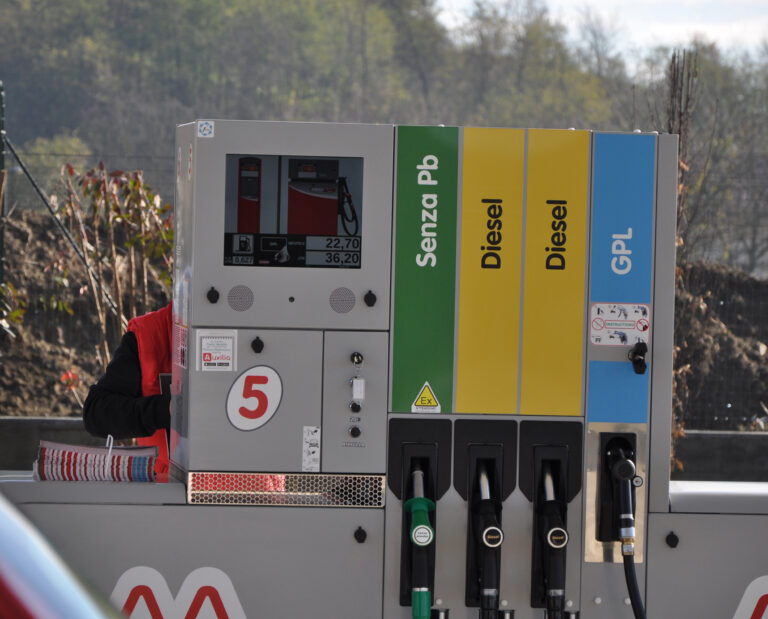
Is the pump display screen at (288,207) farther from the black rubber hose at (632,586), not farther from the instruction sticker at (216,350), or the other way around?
the black rubber hose at (632,586)

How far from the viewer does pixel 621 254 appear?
3742mm

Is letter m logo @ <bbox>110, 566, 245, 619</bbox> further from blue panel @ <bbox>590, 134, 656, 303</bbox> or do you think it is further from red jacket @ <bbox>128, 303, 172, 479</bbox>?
blue panel @ <bbox>590, 134, 656, 303</bbox>

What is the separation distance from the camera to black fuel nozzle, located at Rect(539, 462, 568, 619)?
358cm

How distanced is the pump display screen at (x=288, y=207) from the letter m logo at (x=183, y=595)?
112 centimetres

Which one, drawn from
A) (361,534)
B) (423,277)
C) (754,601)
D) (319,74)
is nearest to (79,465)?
(361,534)

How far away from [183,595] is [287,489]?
1.69ft

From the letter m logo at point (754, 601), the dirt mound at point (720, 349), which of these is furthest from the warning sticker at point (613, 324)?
the dirt mound at point (720, 349)

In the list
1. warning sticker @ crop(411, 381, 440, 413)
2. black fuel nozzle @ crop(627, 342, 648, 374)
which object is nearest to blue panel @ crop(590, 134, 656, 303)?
black fuel nozzle @ crop(627, 342, 648, 374)

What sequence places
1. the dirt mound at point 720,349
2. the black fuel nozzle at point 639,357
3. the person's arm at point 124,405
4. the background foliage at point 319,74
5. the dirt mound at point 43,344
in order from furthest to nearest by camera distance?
the background foliage at point 319,74, the dirt mound at point 43,344, the dirt mound at point 720,349, the person's arm at point 124,405, the black fuel nozzle at point 639,357

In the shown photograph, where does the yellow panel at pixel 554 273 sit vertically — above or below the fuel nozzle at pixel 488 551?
above

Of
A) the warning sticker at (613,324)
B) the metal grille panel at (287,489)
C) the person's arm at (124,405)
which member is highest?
the warning sticker at (613,324)

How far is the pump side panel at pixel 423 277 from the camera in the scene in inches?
146

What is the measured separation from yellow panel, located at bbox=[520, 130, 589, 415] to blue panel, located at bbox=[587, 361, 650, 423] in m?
0.06

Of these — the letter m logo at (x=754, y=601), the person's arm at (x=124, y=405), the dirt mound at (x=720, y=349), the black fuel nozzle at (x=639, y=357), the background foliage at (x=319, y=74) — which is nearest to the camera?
the black fuel nozzle at (x=639, y=357)
